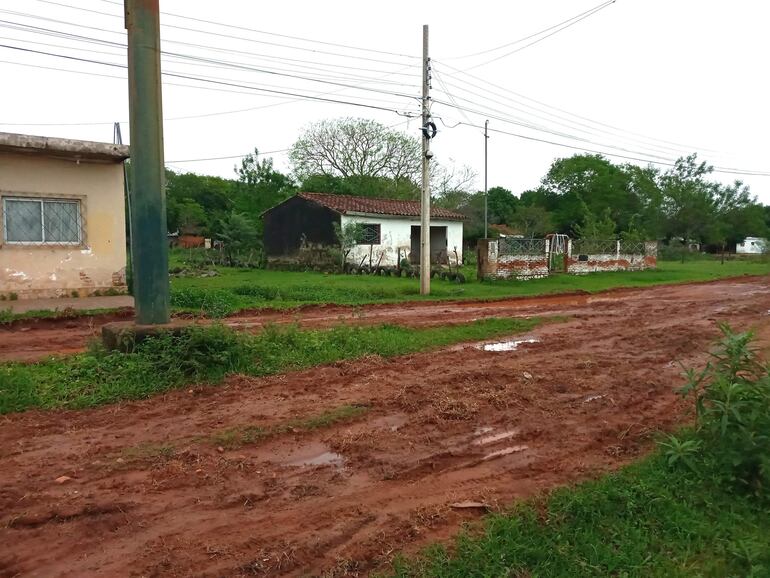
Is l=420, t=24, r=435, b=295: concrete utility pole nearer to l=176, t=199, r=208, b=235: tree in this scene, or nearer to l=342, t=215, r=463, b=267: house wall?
l=342, t=215, r=463, b=267: house wall

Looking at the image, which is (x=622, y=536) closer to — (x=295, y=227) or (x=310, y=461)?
(x=310, y=461)

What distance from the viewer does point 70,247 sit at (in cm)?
1388

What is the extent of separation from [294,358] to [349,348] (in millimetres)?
1066

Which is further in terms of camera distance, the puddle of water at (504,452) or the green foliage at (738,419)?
the puddle of water at (504,452)

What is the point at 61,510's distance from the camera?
394cm

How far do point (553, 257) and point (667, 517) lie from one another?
25.6m

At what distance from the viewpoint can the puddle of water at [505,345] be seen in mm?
9867

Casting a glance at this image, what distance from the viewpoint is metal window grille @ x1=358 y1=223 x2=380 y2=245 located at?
97.1 ft

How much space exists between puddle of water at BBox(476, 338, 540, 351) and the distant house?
683 inches

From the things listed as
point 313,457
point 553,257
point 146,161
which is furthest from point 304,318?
point 553,257

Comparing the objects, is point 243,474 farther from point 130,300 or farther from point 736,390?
point 130,300

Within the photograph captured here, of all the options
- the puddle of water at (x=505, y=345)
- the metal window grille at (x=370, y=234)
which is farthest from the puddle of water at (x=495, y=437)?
the metal window grille at (x=370, y=234)

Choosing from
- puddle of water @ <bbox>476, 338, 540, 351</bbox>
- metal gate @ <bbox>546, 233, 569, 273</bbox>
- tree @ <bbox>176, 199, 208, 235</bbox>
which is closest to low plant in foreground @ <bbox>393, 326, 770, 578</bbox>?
puddle of water @ <bbox>476, 338, 540, 351</bbox>

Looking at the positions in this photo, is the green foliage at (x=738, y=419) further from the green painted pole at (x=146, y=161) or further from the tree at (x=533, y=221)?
the tree at (x=533, y=221)
